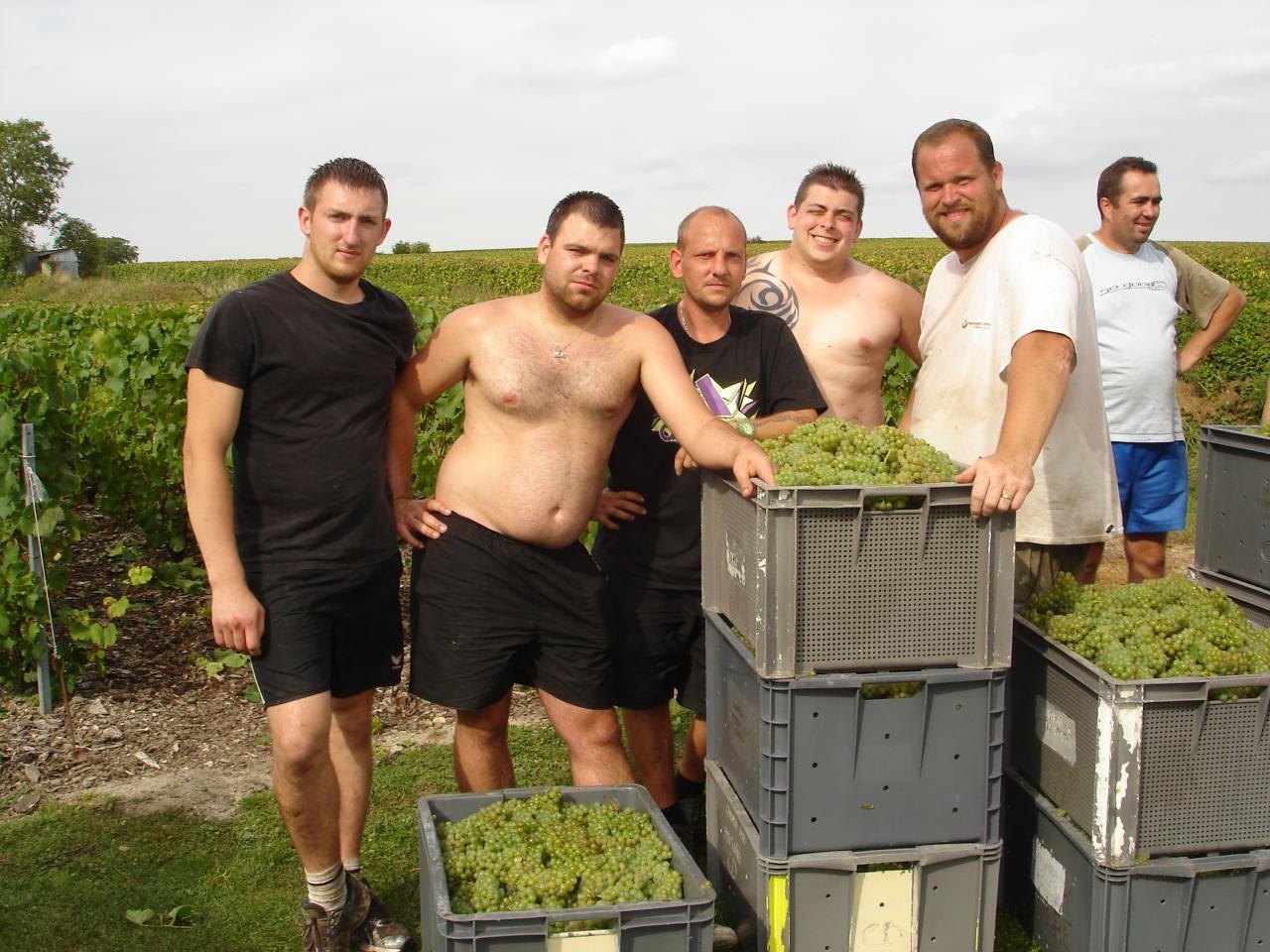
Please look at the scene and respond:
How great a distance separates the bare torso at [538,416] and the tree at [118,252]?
101 meters

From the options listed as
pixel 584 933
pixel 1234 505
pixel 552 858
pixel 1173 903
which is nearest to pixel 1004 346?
pixel 1234 505

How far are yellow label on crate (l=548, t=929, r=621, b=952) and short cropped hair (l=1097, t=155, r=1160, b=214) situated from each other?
518 cm

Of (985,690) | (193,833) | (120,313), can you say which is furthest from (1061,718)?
(120,313)

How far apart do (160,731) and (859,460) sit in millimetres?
4450

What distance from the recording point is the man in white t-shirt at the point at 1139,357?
6250 millimetres

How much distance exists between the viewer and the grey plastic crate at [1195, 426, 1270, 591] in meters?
4.46

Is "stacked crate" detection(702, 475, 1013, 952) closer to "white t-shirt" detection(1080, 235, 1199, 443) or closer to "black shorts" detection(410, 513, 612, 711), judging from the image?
"black shorts" detection(410, 513, 612, 711)

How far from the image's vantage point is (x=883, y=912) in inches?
135

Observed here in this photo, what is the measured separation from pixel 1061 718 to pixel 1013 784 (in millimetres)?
464

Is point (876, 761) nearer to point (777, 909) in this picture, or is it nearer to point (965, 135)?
point (777, 909)

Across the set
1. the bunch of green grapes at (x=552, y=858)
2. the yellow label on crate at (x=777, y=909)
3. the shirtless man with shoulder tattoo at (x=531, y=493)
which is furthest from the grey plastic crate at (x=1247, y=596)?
the bunch of green grapes at (x=552, y=858)

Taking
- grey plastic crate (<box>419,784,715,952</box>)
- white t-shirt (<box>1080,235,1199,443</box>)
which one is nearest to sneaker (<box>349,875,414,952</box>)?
grey plastic crate (<box>419,784,715,952</box>)

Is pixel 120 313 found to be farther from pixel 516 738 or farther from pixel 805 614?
pixel 805 614

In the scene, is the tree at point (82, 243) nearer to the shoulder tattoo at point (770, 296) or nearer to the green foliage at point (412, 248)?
the green foliage at point (412, 248)
